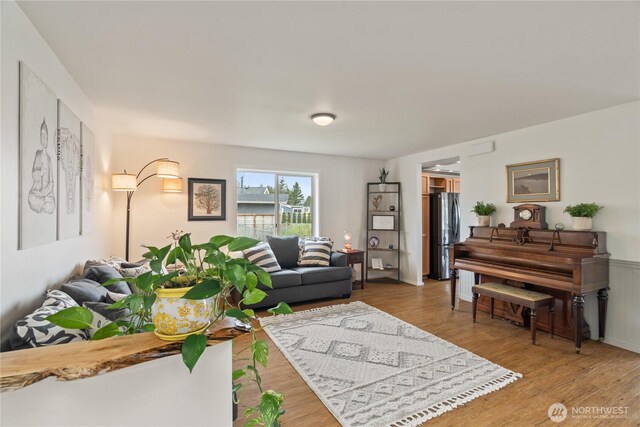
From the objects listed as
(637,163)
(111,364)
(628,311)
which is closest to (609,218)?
(637,163)

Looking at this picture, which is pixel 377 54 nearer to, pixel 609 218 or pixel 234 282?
pixel 234 282

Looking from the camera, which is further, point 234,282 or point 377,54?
point 377,54

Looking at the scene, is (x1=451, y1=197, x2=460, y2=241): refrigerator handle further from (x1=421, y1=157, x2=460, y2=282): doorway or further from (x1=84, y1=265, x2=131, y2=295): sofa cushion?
(x1=84, y1=265, x2=131, y2=295): sofa cushion

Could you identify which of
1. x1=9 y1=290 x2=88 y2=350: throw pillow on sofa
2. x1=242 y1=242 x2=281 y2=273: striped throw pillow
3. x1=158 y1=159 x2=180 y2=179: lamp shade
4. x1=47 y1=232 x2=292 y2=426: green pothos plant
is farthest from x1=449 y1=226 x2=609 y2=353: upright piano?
x1=158 y1=159 x2=180 y2=179: lamp shade

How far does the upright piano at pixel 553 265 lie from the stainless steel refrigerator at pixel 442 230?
195 cm

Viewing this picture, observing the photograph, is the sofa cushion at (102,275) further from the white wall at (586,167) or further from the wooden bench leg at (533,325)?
the white wall at (586,167)

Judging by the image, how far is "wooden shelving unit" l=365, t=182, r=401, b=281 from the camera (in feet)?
18.2

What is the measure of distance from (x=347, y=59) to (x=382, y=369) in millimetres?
2377

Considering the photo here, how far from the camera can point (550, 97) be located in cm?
269

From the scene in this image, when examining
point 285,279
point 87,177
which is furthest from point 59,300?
point 285,279

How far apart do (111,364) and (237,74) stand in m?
2.08

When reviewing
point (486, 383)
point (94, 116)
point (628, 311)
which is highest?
point (94, 116)

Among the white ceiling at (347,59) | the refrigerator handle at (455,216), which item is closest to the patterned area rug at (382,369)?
the white ceiling at (347,59)

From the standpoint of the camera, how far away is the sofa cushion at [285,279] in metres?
3.97
